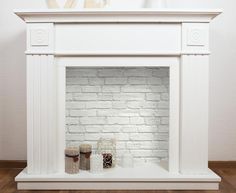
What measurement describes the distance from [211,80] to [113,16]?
38.0 inches

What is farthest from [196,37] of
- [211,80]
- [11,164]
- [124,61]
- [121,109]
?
[11,164]

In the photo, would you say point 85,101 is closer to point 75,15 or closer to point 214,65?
point 75,15

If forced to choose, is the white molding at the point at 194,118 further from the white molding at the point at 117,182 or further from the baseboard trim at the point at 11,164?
the baseboard trim at the point at 11,164

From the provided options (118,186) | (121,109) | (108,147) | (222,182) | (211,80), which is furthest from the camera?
(211,80)

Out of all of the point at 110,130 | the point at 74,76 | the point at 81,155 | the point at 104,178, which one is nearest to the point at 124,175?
the point at 104,178

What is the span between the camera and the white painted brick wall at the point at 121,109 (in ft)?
8.15

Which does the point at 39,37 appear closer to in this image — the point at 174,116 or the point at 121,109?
→ the point at 121,109

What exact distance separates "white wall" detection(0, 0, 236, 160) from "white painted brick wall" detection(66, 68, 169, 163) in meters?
0.40

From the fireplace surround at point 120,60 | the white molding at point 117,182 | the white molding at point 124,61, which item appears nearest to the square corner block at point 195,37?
the fireplace surround at point 120,60

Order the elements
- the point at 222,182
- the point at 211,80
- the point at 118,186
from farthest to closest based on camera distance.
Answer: the point at 211,80, the point at 222,182, the point at 118,186

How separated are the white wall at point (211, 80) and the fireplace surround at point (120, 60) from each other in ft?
1.72

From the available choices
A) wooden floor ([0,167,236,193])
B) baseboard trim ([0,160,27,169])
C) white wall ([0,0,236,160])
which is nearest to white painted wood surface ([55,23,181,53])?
white wall ([0,0,236,160])

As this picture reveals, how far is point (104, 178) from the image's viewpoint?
2.05 metres

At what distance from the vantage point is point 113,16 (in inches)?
81.7
